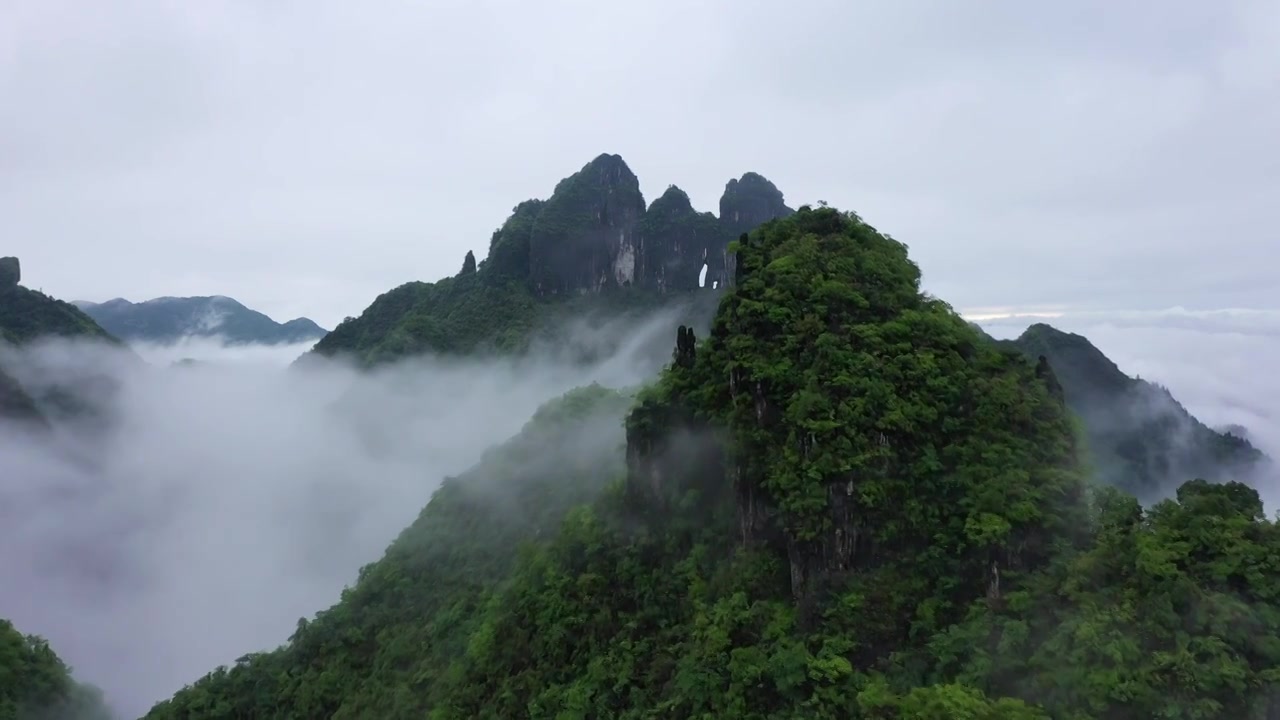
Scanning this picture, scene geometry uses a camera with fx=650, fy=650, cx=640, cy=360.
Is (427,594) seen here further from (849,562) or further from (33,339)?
(33,339)

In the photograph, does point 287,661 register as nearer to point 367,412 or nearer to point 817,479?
point 817,479

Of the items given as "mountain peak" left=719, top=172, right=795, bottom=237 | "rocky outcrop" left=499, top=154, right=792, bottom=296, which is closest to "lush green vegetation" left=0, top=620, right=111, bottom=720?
"rocky outcrop" left=499, top=154, right=792, bottom=296

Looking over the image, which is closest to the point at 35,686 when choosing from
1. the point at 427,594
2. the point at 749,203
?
the point at 427,594

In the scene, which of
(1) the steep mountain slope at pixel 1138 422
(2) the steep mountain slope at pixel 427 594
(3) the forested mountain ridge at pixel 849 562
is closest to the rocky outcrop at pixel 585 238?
(1) the steep mountain slope at pixel 1138 422

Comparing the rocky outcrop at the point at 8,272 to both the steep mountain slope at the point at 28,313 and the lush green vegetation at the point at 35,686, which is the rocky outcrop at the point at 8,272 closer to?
the steep mountain slope at the point at 28,313

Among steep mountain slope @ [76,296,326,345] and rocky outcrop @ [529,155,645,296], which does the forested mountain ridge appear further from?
steep mountain slope @ [76,296,326,345]

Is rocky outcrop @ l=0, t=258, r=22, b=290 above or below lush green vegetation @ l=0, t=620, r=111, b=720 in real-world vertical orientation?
above

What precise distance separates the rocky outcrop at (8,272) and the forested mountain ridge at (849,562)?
78.9 meters

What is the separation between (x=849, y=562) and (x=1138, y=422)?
48.0 m

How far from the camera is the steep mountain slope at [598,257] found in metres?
80.1

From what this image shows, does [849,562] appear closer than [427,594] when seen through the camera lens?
Yes

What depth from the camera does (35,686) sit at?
31.8 m

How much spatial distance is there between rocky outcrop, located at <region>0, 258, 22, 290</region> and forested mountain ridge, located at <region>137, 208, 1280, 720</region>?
259ft

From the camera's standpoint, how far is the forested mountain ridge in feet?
37.3
